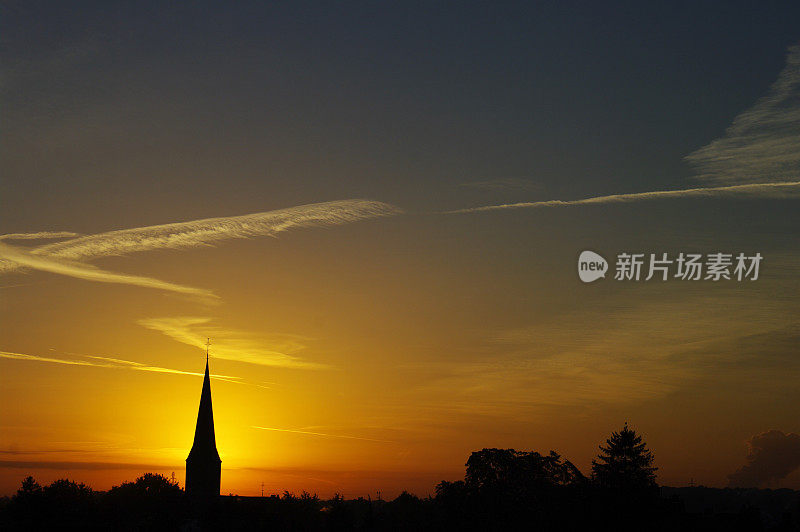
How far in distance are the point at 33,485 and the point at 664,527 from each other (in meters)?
95.7

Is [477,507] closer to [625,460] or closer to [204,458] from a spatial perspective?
[625,460]

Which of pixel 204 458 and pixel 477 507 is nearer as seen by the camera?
pixel 477 507

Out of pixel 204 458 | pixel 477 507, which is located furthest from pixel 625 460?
pixel 204 458

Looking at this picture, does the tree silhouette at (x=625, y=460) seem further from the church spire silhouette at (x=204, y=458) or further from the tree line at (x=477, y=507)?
the church spire silhouette at (x=204, y=458)

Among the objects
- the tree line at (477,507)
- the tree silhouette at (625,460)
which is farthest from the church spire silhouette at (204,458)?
the tree silhouette at (625,460)

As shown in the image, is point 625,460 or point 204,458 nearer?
point 625,460

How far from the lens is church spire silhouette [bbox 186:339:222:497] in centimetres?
17212

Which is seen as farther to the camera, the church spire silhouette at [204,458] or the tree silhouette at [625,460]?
the church spire silhouette at [204,458]

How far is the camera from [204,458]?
17288cm

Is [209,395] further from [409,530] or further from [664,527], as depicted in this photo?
[664,527]

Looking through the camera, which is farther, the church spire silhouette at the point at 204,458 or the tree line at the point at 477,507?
the church spire silhouette at the point at 204,458

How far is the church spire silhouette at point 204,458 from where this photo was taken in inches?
6777

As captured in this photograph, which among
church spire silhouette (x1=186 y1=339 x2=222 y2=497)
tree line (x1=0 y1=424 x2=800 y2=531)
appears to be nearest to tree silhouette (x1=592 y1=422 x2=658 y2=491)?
tree line (x1=0 y1=424 x2=800 y2=531)

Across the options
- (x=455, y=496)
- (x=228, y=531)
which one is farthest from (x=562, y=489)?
(x=228, y=531)
